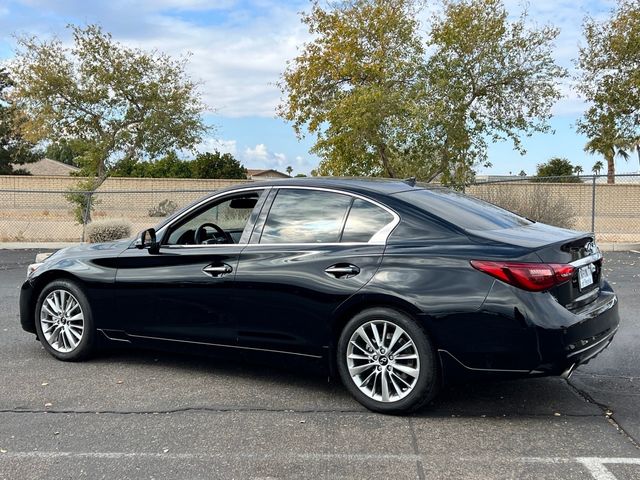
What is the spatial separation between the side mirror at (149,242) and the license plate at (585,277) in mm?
3135

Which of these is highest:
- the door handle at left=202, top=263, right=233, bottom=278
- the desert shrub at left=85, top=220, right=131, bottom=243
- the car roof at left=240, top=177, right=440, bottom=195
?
the car roof at left=240, top=177, right=440, bottom=195

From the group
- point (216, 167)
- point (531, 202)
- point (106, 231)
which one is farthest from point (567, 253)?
point (216, 167)

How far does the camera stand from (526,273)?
3928 mm

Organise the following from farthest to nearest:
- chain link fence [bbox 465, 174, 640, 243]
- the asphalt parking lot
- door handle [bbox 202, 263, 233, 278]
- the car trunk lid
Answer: chain link fence [bbox 465, 174, 640, 243], door handle [bbox 202, 263, 233, 278], the car trunk lid, the asphalt parking lot

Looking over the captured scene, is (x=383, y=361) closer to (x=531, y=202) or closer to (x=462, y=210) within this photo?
(x=462, y=210)

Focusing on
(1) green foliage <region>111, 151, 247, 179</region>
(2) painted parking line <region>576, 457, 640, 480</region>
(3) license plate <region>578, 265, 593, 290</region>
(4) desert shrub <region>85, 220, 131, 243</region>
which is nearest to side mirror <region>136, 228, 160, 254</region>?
(3) license plate <region>578, 265, 593, 290</region>

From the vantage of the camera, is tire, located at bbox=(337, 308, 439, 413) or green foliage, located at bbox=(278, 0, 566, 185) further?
green foliage, located at bbox=(278, 0, 566, 185)

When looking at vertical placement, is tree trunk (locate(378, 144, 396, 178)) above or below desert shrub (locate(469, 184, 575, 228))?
above

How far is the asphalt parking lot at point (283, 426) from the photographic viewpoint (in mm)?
3508

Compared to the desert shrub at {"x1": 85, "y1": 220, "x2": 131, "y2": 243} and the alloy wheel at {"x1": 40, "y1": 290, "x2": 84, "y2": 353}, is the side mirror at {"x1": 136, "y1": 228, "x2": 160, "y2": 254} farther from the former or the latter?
the desert shrub at {"x1": 85, "y1": 220, "x2": 131, "y2": 243}

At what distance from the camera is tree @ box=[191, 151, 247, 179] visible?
4233 centimetres

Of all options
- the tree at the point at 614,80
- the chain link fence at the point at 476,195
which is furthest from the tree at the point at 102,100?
the tree at the point at 614,80

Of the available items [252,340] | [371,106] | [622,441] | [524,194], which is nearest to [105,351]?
[252,340]

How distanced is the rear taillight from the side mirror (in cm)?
256
